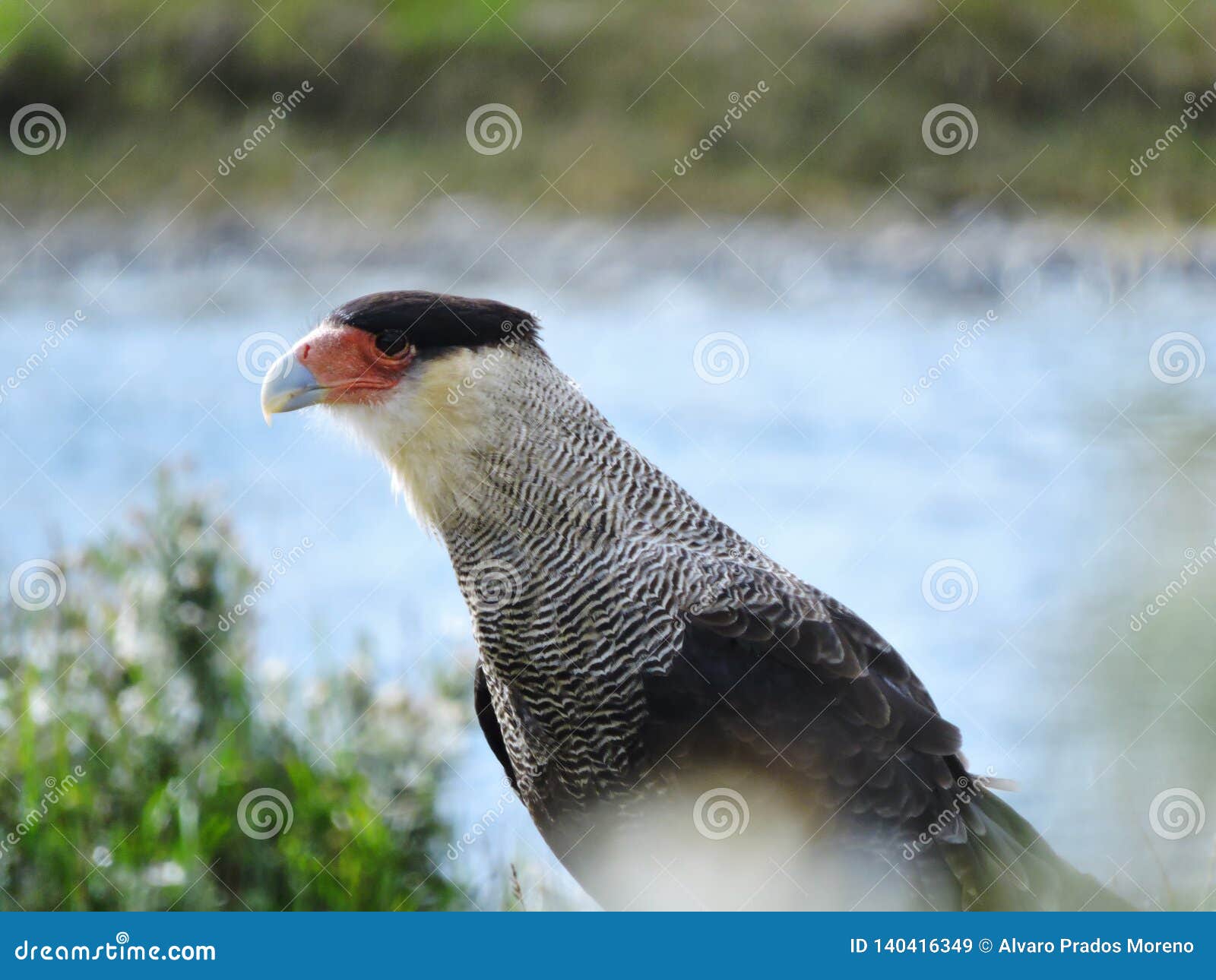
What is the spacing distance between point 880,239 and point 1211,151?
2.16 m

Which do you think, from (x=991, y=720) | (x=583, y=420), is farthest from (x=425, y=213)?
(x=583, y=420)

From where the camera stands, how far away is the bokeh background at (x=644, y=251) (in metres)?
6.56

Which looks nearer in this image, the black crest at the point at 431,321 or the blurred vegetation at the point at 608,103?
the black crest at the point at 431,321

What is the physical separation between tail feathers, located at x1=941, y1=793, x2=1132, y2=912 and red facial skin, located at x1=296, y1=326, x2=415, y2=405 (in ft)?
5.00

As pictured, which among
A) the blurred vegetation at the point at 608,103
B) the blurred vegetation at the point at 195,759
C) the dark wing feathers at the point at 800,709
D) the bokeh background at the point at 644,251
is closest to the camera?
the dark wing feathers at the point at 800,709

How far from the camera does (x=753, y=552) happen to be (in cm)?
300

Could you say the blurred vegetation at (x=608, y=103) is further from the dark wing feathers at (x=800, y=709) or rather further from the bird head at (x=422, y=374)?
the dark wing feathers at (x=800, y=709)

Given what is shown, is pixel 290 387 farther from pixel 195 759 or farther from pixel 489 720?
pixel 195 759

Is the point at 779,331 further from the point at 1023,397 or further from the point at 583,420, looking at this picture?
the point at 583,420

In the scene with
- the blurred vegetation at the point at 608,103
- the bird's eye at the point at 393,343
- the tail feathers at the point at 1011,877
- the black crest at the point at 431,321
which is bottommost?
the tail feathers at the point at 1011,877

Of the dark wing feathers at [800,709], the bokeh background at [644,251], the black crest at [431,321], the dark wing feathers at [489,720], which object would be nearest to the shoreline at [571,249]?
the bokeh background at [644,251]

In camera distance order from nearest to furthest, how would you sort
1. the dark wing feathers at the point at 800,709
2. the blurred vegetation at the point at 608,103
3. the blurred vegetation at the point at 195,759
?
1. the dark wing feathers at the point at 800,709
2. the blurred vegetation at the point at 195,759
3. the blurred vegetation at the point at 608,103

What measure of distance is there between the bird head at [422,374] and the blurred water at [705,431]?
135 cm

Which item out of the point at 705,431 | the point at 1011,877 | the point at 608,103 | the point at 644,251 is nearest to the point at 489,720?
the point at 1011,877
